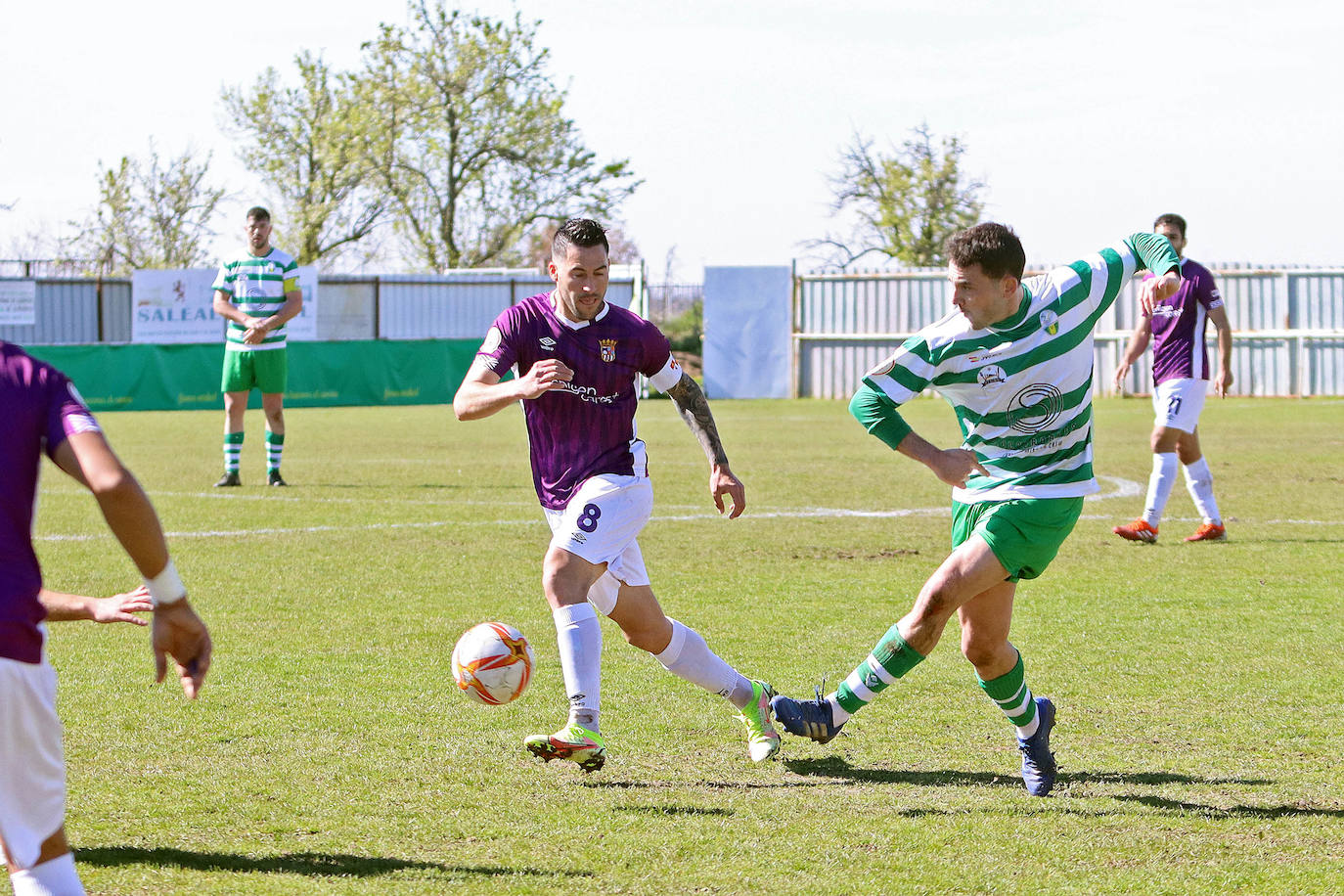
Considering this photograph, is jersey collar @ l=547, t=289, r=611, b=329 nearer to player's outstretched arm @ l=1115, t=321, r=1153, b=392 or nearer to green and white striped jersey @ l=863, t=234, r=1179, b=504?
green and white striped jersey @ l=863, t=234, r=1179, b=504

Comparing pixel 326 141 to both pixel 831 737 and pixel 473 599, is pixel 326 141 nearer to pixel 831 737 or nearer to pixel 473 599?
pixel 473 599

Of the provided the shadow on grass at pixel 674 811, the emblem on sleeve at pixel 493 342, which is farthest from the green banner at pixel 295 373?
the shadow on grass at pixel 674 811

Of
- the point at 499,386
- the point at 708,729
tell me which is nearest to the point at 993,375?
the point at 499,386

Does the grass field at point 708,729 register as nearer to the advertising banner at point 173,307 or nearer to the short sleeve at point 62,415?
the short sleeve at point 62,415

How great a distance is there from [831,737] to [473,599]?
3.31 m

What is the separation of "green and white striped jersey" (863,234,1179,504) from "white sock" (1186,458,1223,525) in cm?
594

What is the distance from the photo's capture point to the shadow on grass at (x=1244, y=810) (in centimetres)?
422

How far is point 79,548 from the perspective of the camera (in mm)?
9438

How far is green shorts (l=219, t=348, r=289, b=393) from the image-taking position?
13672 millimetres

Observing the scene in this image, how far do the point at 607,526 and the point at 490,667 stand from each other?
0.61 m

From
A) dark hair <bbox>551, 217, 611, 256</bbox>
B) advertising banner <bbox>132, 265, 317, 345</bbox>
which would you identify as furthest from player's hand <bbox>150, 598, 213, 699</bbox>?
advertising banner <bbox>132, 265, 317, 345</bbox>

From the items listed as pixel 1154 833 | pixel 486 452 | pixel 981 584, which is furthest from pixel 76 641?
pixel 486 452

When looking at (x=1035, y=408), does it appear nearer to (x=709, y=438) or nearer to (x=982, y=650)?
(x=982, y=650)

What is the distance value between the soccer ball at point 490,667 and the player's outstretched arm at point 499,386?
749 millimetres
